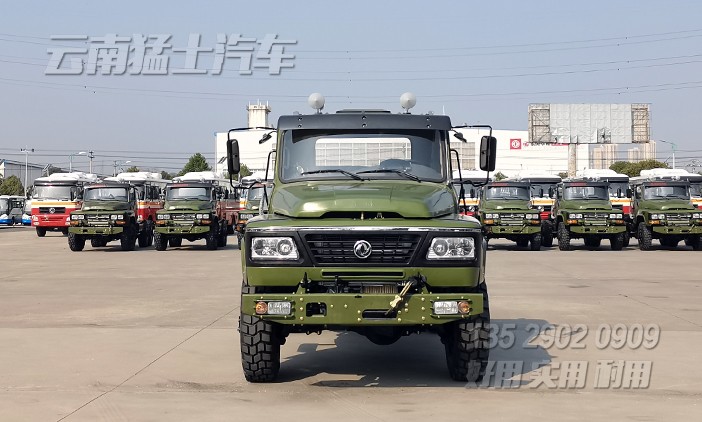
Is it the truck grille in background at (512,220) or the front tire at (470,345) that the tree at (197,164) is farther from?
the front tire at (470,345)

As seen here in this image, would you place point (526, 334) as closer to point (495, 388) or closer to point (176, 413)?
point (495, 388)

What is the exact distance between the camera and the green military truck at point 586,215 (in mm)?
31375

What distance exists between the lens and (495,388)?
28.0 feet

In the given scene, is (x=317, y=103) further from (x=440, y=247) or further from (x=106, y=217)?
(x=106, y=217)

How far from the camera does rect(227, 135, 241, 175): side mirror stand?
9961 millimetres

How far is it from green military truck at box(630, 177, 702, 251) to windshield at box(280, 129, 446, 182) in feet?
75.9

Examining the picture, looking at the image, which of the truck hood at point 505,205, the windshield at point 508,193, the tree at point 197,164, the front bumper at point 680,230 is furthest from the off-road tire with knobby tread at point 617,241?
the tree at point 197,164

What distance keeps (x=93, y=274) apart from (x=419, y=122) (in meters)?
13.8

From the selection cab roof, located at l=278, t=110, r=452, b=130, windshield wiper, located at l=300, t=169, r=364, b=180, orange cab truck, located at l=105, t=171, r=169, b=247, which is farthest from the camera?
orange cab truck, located at l=105, t=171, r=169, b=247

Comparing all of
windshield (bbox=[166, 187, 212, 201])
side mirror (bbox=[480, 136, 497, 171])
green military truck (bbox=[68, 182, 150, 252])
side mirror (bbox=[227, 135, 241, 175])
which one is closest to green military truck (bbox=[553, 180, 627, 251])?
windshield (bbox=[166, 187, 212, 201])

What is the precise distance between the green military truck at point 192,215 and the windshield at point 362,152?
76.1 feet

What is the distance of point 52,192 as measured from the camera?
43.5 meters

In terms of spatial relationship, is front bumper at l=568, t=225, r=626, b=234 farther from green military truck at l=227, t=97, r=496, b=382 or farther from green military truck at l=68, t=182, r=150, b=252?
green military truck at l=227, t=97, r=496, b=382

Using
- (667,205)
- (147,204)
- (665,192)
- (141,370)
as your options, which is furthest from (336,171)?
(147,204)
